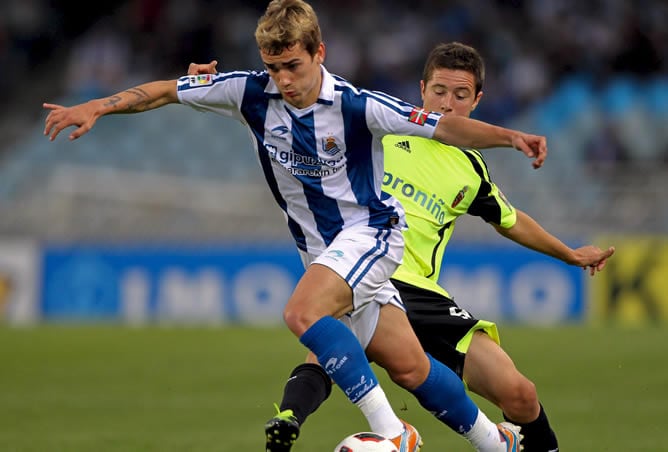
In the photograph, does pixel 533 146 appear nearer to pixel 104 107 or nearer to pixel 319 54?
pixel 319 54

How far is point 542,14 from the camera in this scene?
67.1 feet

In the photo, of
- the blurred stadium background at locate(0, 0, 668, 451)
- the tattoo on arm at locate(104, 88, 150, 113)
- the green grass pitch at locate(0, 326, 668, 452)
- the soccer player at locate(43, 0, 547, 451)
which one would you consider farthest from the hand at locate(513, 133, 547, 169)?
the blurred stadium background at locate(0, 0, 668, 451)

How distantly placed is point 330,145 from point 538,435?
1.93m

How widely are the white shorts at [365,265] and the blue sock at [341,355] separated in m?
0.22

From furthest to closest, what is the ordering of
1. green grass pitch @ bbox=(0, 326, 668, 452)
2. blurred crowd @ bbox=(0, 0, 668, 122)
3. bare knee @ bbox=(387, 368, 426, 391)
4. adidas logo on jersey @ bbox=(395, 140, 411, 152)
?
1. blurred crowd @ bbox=(0, 0, 668, 122)
2. green grass pitch @ bbox=(0, 326, 668, 452)
3. adidas logo on jersey @ bbox=(395, 140, 411, 152)
4. bare knee @ bbox=(387, 368, 426, 391)

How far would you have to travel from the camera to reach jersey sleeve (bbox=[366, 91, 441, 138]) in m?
4.97

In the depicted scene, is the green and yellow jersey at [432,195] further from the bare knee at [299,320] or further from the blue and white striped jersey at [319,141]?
the bare knee at [299,320]

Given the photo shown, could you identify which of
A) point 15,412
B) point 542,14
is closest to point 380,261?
point 15,412

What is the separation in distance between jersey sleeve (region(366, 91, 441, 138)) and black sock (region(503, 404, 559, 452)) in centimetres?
172

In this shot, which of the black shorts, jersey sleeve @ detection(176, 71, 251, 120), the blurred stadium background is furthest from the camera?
the blurred stadium background

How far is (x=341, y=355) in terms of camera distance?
493 cm

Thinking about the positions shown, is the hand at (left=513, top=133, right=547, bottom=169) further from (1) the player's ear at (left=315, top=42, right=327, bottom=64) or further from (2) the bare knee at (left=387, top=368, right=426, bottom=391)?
(2) the bare knee at (left=387, top=368, right=426, bottom=391)

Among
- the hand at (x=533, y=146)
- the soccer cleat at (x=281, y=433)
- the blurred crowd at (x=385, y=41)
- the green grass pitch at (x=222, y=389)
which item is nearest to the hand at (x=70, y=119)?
the soccer cleat at (x=281, y=433)

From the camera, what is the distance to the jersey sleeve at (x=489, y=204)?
20.0 feet
